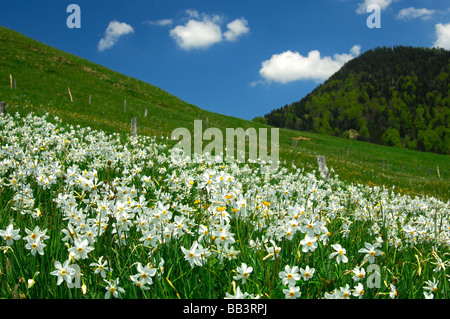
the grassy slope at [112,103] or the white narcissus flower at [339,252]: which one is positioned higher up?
the grassy slope at [112,103]

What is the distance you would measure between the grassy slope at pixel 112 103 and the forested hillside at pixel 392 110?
8707 centimetres

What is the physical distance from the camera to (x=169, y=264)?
2.53 metres

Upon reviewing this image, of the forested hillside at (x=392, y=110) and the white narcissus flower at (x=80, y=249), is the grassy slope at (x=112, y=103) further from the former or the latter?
the forested hillside at (x=392, y=110)

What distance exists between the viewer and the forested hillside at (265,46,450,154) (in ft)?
449

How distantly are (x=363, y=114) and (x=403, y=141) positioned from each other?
3318 centimetres

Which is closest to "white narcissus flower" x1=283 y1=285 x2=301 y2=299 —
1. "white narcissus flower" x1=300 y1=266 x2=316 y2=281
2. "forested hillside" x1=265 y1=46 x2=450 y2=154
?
"white narcissus flower" x1=300 y1=266 x2=316 y2=281

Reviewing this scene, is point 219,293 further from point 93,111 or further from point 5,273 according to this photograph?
point 93,111

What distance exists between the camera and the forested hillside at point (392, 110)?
136875 mm

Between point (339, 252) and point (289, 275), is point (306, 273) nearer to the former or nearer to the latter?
point (289, 275)

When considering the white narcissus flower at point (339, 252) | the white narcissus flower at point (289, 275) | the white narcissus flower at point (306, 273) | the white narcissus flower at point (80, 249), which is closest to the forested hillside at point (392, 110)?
the white narcissus flower at point (339, 252)

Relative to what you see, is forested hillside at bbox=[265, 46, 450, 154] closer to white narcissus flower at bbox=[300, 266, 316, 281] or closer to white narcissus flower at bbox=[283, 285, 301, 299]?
white narcissus flower at bbox=[300, 266, 316, 281]

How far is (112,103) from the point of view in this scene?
35656mm

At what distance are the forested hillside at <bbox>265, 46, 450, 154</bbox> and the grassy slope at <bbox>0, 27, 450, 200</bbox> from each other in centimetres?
8707

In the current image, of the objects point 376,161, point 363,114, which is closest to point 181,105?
point 376,161
